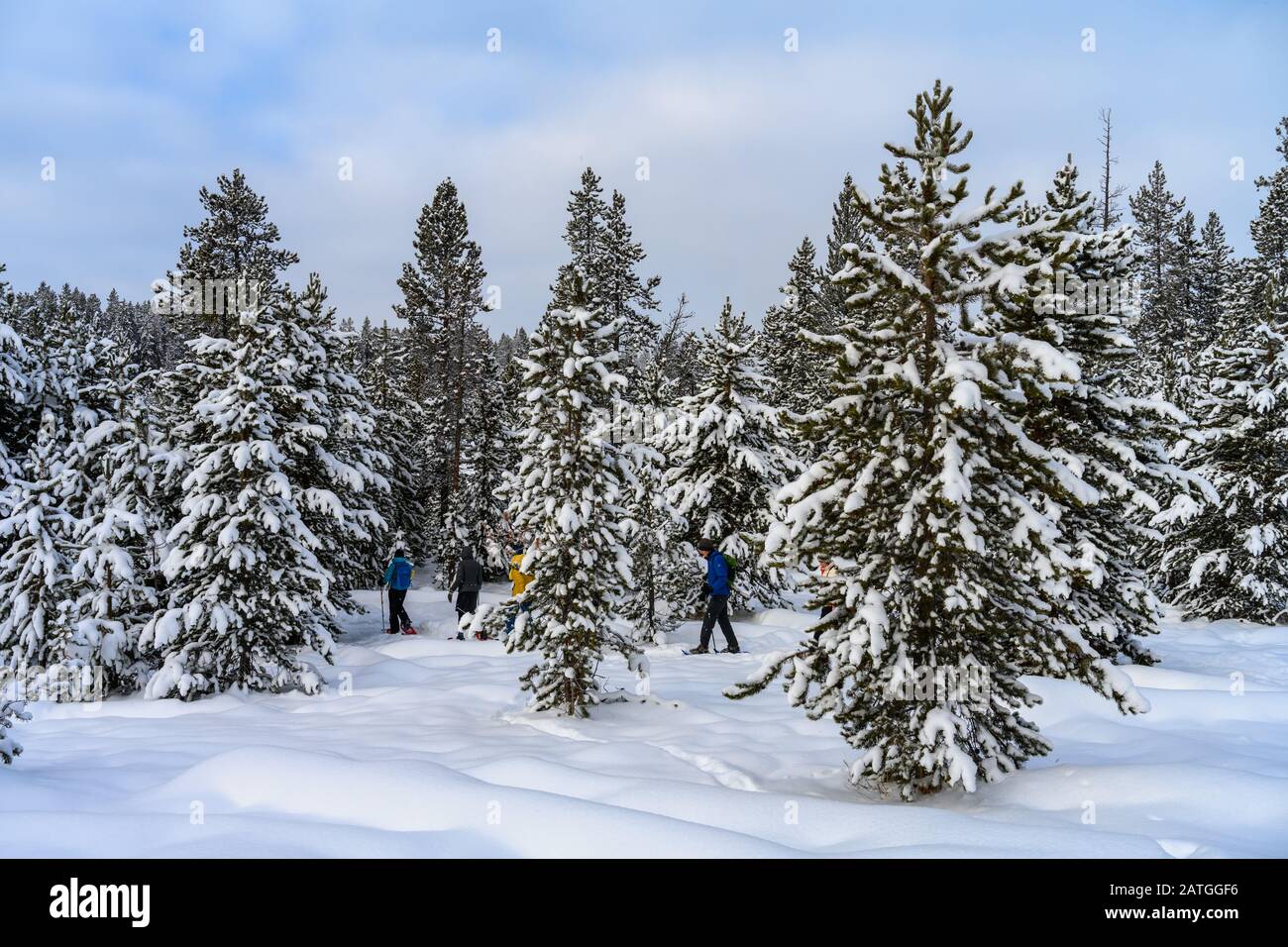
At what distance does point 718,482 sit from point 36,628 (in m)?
13.2

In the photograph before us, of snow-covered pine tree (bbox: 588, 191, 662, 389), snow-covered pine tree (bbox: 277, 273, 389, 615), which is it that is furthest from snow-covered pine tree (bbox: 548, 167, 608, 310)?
snow-covered pine tree (bbox: 277, 273, 389, 615)

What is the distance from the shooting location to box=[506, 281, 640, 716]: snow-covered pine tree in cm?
969

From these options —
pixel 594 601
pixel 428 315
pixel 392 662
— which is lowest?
pixel 392 662

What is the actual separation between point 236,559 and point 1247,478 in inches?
813

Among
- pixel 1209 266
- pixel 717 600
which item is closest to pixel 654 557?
pixel 717 600

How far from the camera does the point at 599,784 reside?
6480 millimetres

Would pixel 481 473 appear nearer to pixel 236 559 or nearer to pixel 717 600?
pixel 717 600

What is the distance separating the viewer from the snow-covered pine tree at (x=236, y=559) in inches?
471

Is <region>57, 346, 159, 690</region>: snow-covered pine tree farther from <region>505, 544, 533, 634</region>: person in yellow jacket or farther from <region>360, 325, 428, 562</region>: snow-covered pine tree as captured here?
<region>360, 325, 428, 562</region>: snow-covered pine tree

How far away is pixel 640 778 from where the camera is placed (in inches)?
260

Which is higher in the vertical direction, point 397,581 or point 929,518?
point 929,518
